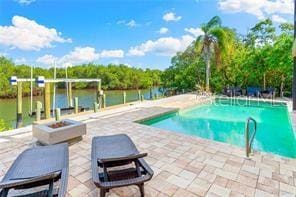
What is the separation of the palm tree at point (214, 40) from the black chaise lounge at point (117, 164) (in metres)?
12.7

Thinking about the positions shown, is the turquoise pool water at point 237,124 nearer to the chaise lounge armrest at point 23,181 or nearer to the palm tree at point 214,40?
the palm tree at point 214,40

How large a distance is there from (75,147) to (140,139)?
1.46 m

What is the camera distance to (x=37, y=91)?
26625 millimetres

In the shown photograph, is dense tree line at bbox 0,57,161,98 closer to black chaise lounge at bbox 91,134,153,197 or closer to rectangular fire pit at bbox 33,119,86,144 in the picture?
rectangular fire pit at bbox 33,119,86,144

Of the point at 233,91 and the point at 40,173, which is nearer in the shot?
the point at 40,173

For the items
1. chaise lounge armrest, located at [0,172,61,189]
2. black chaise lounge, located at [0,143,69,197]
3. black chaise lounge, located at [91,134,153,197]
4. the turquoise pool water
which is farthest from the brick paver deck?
the turquoise pool water

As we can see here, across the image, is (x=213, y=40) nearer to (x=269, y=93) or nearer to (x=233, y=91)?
(x=233, y=91)

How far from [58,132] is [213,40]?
12816 mm

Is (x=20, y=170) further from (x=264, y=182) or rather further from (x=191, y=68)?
(x=191, y=68)

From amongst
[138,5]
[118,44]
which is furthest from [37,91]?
[138,5]

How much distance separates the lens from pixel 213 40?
14781 mm

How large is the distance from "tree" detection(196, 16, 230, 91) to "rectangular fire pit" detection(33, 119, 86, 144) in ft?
38.9

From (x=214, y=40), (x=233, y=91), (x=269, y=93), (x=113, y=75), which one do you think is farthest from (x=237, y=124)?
(x=113, y=75)

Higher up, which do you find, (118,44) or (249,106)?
(118,44)
